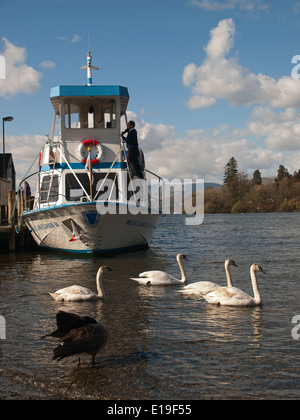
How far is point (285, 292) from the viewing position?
13727 mm

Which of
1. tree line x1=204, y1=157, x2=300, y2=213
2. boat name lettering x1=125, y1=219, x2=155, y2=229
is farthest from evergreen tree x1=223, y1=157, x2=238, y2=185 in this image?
boat name lettering x1=125, y1=219, x2=155, y2=229

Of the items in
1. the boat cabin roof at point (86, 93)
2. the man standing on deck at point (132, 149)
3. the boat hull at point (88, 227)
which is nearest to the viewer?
the boat hull at point (88, 227)

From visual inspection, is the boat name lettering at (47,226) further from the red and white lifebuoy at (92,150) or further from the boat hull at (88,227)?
the red and white lifebuoy at (92,150)

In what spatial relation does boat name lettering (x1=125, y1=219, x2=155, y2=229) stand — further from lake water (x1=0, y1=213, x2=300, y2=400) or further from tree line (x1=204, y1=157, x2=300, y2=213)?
tree line (x1=204, y1=157, x2=300, y2=213)

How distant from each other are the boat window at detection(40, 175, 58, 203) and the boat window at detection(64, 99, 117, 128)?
2.96 metres

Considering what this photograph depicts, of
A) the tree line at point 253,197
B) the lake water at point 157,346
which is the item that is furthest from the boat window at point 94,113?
the tree line at point 253,197

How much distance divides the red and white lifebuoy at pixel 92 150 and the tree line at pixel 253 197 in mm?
136773

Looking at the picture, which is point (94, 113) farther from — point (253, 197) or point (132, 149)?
point (253, 197)

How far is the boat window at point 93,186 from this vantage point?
23.0 metres

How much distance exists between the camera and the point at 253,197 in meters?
159

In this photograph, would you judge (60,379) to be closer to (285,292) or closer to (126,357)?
(126,357)

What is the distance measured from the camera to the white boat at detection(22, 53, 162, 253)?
842 inches

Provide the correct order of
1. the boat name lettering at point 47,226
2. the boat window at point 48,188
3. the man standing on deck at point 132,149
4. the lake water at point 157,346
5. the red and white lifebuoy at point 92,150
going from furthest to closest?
the boat window at point 48,188
the red and white lifebuoy at point 92,150
the man standing on deck at point 132,149
the boat name lettering at point 47,226
the lake water at point 157,346
